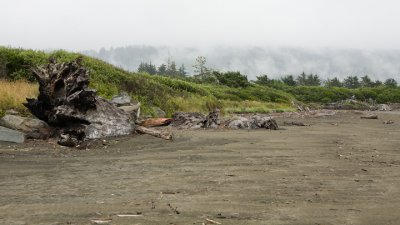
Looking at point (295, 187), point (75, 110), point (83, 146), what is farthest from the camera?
point (75, 110)

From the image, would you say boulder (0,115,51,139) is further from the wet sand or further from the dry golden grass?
the dry golden grass

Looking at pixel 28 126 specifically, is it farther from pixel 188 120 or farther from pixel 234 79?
pixel 234 79

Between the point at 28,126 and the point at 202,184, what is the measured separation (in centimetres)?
852

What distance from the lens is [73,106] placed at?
44.3 feet

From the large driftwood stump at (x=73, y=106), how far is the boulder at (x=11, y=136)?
1.27m

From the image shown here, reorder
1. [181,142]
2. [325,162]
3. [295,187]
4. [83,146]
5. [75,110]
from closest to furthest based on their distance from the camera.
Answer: [295,187]
[325,162]
[83,146]
[181,142]
[75,110]

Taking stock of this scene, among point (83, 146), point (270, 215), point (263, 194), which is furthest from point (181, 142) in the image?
point (270, 215)

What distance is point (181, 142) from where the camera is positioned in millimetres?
11992

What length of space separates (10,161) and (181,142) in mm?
4612

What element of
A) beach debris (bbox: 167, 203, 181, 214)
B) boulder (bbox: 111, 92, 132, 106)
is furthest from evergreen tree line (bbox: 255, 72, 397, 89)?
beach debris (bbox: 167, 203, 181, 214)

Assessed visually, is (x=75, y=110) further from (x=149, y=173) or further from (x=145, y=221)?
(x=145, y=221)

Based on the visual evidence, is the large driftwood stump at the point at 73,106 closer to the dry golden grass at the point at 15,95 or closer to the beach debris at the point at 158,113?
the dry golden grass at the point at 15,95

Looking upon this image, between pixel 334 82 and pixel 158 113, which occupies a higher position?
pixel 334 82

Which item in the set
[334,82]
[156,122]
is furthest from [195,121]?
[334,82]
